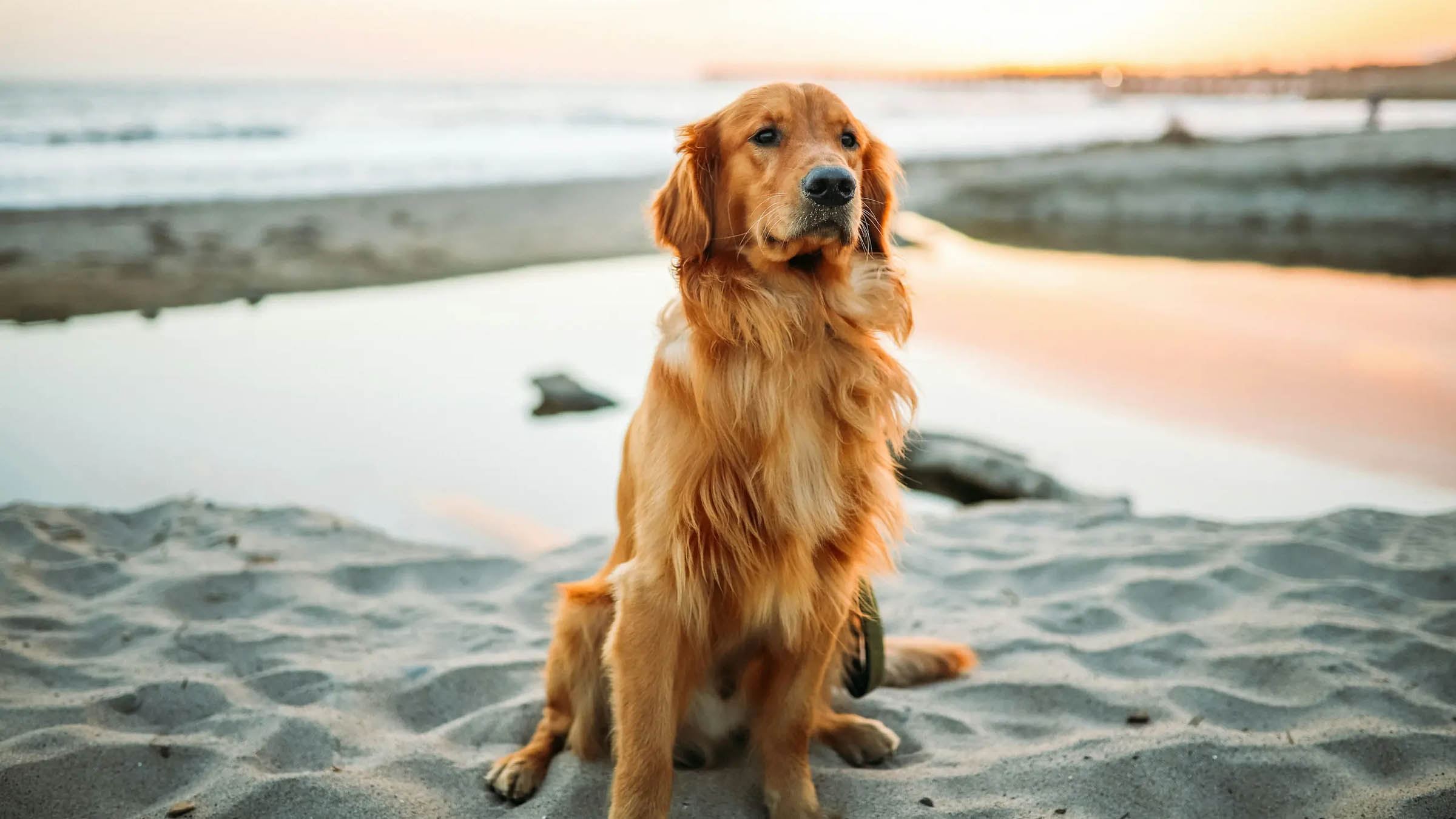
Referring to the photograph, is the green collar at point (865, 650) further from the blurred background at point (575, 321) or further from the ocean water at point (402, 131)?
the ocean water at point (402, 131)

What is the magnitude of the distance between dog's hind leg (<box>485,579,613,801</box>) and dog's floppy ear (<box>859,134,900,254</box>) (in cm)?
122

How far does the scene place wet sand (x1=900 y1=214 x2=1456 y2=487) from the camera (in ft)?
17.1

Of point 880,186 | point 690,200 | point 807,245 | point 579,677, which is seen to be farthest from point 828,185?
point 579,677

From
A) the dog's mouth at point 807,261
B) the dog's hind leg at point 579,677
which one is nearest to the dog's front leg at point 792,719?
the dog's hind leg at point 579,677

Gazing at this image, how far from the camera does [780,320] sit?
2.28 m

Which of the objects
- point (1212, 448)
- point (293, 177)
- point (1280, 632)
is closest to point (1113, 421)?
point (1212, 448)

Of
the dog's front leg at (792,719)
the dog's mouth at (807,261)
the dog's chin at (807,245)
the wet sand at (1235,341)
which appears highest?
the dog's chin at (807,245)

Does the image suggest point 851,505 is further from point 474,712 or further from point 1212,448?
point 1212,448

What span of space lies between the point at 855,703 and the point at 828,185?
1.58 metres

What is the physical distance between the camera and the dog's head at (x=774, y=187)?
7.43ft

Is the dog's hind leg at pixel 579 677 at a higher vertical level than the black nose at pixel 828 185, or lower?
lower

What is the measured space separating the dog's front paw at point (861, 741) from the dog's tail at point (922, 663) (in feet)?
1.07

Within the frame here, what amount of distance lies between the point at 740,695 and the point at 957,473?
2.80 meters

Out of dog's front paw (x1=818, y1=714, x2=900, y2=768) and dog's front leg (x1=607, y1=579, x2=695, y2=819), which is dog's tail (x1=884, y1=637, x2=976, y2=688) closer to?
dog's front paw (x1=818, y1=714, x2=900, y2=768)
